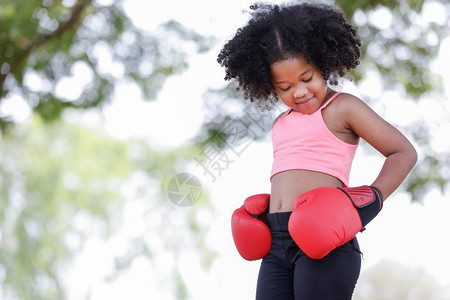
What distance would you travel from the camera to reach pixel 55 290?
28.7ft

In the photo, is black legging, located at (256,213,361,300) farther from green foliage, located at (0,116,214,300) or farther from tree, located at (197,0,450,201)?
green foliage, located at (0,116,214,300)

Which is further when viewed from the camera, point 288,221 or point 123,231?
point 123,231

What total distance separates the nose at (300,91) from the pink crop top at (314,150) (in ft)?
0.24

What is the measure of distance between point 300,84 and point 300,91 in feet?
0.07

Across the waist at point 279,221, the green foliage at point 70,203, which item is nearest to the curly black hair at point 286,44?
the waist at point 279,221

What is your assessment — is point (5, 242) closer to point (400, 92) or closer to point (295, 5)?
point (400, 92)

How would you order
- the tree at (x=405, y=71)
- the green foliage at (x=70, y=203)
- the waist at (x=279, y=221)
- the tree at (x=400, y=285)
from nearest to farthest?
the waist at (x=279, y=221) → the tree at (x=405, y=71) → the green foliage at (x=70, y=203) → the tree at (x=400, y=285)

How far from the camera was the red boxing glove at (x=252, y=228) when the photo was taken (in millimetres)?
1651

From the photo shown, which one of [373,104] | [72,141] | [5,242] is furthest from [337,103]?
[72,141]

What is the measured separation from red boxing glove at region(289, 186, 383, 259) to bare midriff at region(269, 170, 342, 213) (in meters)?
0.09

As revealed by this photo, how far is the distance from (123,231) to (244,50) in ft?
26.9

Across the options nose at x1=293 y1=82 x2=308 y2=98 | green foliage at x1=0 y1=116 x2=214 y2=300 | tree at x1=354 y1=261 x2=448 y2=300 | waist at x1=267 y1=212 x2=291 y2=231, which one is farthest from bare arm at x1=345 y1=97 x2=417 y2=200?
tree at x1=354 y1=261 x2=448 y2=300

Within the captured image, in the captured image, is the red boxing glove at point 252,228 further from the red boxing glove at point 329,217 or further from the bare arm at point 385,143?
the bare arm at point 385,143

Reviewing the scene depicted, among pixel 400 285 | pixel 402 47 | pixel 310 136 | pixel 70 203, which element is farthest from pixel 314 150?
pixel 400 285
